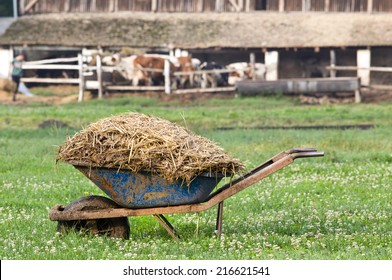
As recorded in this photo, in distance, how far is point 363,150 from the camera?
845 inches

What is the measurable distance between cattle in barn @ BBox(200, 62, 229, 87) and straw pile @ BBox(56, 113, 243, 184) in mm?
33288

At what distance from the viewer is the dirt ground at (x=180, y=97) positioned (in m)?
41.2

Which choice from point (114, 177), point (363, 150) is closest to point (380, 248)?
point (114, 177)

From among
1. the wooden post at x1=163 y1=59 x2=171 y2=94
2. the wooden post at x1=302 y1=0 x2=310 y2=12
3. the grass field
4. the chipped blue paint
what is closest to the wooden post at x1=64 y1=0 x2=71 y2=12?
the wooden post at x1=163 y1=59 x2=171 y2=94

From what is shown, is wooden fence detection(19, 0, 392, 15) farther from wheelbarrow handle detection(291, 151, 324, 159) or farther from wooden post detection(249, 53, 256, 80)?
wheelbarrow handle detection(291, 151, 324, 159)

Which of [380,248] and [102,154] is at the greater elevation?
[102,154]

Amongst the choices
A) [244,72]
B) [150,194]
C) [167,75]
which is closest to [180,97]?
[167,75]

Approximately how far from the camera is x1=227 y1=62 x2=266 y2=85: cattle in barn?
4575 cm

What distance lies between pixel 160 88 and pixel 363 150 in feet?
75.9

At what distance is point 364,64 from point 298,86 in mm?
6657

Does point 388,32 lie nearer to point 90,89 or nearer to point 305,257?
point 90,89

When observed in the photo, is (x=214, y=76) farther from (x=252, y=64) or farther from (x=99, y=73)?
(x=99, y=73)

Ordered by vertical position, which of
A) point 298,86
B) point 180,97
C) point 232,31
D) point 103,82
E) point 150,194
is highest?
point 232,31

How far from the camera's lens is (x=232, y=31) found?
160 ft
